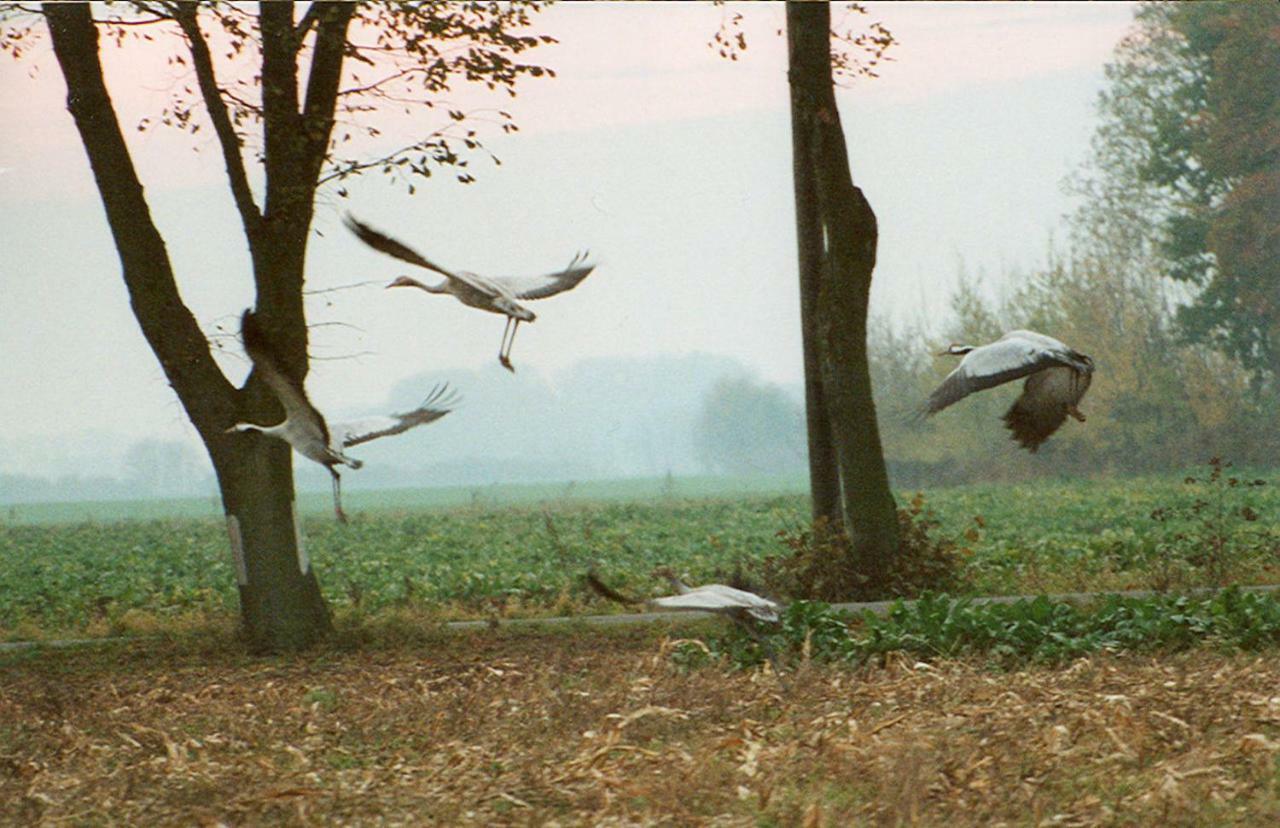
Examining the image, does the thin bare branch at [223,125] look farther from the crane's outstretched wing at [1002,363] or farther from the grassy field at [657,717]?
the crane's outstretched wing at [1002,363]

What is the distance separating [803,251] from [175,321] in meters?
5.17

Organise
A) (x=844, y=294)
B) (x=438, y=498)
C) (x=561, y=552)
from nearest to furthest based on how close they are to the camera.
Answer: (x=844, y=294), (x=561, y=552), (x=438, y=498)

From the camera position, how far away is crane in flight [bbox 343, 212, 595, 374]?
772cm

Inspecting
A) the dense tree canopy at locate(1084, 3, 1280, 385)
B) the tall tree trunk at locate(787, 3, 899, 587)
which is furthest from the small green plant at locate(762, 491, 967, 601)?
the dense tree canopy at locate(1084, 3, 1280, 385)

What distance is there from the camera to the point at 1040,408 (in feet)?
32.7

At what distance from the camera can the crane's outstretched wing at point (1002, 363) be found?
29.0 feet

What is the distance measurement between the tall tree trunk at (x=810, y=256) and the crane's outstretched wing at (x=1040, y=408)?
351 cm

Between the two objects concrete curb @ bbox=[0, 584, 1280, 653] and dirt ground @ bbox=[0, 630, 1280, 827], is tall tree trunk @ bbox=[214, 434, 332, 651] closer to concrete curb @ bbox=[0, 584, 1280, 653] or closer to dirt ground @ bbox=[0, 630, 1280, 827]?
dirt ground @ bbox=[0, 630, 1280, 827]

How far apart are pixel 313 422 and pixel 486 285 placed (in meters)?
1.52

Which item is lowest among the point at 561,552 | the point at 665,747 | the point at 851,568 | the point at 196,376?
the point at 665,747

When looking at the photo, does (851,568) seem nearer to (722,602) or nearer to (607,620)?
(607,620)

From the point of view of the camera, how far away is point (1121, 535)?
19.4 meters

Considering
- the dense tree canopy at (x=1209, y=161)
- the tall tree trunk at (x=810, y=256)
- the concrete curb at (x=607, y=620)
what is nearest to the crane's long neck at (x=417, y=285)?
the concrete curb at (x=607, y=620)

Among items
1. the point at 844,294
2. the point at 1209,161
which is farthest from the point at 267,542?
the point at 1209,161
